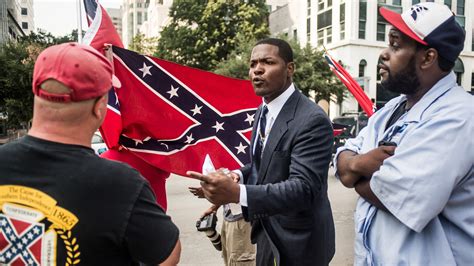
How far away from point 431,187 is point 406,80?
1.89ft

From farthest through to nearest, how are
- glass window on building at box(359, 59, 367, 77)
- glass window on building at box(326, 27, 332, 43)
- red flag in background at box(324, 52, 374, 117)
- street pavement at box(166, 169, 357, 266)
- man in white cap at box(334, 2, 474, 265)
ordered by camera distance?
glass window on building at box(326, 27, 332, 43) < glass window on building at box(359, 59, 367, 77) < red flag in background at box(324, 52, 374, 117) < street pavement at box(166, 169, 357, 266) < man in white cap at box(334, 2, 474, 265)

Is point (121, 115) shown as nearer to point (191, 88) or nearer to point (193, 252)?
point (191, 88)

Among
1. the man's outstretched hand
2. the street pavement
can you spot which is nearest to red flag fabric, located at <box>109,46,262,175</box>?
the man's outstretched hand

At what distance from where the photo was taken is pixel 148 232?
4.86 ft

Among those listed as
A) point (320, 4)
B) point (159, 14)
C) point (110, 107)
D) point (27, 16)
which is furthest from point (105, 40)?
point (27, 16)

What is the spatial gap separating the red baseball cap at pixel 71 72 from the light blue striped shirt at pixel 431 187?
1.18m

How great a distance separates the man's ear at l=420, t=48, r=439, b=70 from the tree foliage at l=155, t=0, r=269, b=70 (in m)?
28.6

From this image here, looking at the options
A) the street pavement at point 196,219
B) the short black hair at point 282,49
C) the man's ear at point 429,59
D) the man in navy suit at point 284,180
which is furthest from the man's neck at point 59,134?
the street pavement at point 196,219

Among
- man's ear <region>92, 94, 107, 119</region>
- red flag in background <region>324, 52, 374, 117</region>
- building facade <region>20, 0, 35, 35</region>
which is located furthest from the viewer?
building facade <region>20, 0, 35, 35</region>

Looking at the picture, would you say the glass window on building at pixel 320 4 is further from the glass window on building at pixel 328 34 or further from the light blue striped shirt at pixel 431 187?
the light blue striped shirt at pixel 431 187

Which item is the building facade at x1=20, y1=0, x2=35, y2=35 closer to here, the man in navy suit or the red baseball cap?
the man in navy suit

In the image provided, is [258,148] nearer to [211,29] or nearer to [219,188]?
[219,188]

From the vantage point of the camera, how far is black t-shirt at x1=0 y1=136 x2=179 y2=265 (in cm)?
141

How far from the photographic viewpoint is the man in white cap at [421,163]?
A: 162 centimetres
